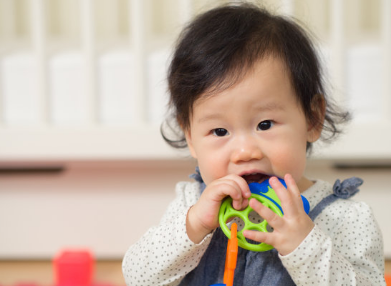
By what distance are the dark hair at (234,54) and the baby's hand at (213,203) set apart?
14 centimetres

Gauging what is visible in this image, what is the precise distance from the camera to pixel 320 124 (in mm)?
853

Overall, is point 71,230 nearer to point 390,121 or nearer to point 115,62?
point 115,62

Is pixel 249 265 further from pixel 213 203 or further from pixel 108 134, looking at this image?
pixel 108 134

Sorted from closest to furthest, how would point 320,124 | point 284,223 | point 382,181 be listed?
point 284,223, point 320,124, point 382,181

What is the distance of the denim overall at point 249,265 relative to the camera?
823mm

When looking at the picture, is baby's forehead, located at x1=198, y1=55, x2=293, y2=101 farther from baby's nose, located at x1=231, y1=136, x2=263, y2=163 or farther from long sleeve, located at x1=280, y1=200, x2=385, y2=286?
long sleeve, located at x1=280, y1=200, x2=385, y2=286

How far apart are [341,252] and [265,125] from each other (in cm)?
22

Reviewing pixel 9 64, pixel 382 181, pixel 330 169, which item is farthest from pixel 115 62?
pixel 382 181

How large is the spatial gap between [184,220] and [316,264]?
19 cm

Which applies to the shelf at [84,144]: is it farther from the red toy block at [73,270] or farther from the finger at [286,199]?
the finger at [286,199]

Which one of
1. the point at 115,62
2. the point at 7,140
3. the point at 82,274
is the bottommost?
the point at 82,274

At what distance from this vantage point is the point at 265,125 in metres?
0.77

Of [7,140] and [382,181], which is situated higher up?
[7,140]

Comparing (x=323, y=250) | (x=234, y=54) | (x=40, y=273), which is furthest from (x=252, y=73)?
(x=40, y=273)
